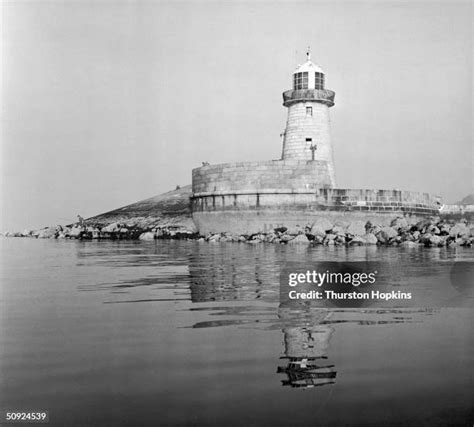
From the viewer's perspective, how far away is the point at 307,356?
315cm

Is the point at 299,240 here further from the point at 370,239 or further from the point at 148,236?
the point at 148,236

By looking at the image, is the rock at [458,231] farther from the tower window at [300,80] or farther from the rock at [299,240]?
the tower window at [300,80]

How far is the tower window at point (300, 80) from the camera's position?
20781mm

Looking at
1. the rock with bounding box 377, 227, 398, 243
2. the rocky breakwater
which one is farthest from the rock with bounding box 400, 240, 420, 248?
the rock with bounding box 377, 227, 398, 243

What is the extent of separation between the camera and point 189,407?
247 centimetres

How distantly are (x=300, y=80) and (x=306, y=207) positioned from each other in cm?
533

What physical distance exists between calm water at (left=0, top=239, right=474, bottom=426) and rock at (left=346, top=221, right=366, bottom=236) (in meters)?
12.3

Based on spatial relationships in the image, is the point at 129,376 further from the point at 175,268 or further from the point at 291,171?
the point at 291,171

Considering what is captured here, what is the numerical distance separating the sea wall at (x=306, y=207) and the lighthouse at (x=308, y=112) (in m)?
2.76

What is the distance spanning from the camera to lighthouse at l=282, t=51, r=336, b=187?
2070cm

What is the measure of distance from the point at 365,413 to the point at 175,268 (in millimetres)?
6419

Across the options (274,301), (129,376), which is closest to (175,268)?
(274,301)

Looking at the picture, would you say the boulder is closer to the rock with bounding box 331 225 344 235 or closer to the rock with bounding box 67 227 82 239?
the rock with bounding box 331 225 344 235

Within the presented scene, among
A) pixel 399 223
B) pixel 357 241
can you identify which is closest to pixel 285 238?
pixel 357 241
